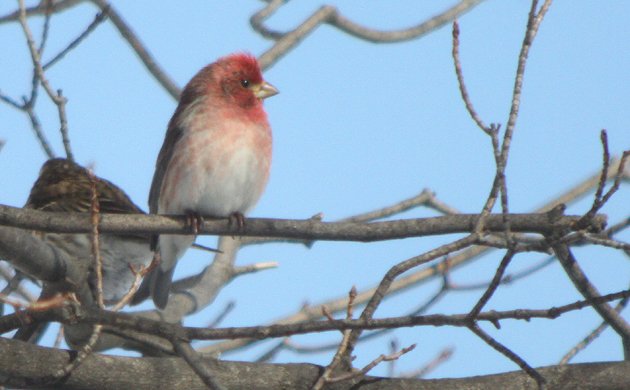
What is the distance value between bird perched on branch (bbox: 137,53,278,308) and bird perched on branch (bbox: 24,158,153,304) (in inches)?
8.2

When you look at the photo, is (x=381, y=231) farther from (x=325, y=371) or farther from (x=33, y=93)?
(x=33, y=93)

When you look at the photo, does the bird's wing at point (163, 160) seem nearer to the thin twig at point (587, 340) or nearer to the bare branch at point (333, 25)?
the bare branch at point (333, 25)

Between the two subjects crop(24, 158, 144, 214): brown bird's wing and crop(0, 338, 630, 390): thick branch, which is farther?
crop(24, 158, 144, 214): brown bird's wing

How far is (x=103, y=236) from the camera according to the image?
6.66 metres

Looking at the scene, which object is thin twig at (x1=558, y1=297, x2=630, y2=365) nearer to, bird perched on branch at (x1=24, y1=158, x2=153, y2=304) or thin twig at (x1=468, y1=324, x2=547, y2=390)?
thin twig at (x1=468, y1=324, x2=547, y2=390)

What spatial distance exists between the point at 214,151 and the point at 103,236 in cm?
91

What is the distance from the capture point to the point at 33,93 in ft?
20.8

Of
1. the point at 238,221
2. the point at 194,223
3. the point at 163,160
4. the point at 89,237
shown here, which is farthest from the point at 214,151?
the point at 238,221

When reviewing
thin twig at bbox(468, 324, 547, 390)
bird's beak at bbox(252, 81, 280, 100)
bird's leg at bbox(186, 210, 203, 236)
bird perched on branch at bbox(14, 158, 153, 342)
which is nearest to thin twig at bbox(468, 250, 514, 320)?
thin twig at bbox(468, 324, 547, 390)

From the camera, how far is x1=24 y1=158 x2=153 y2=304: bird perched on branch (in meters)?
6.49

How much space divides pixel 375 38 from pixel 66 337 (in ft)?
13.2

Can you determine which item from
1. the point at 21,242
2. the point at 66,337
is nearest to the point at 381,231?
the point at 21,242

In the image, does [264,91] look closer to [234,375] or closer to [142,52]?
[142,52]

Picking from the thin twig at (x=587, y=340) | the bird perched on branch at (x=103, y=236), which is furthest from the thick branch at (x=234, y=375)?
the bird perched on branch at (x=103, y=236)
